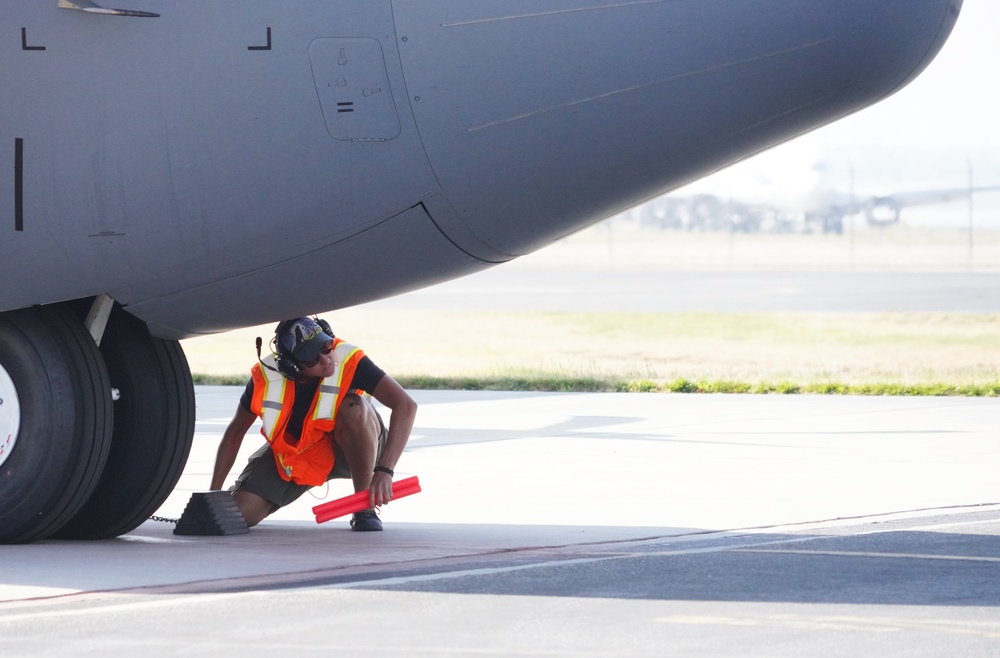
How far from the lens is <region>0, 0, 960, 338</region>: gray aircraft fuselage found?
845cm

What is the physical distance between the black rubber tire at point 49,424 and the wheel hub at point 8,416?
0.08ft

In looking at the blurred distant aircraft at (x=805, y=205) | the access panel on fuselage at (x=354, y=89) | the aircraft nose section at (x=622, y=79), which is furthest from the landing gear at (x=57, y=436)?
the blurred distant aircraft at (x=805, y=205)

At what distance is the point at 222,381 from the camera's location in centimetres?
2341

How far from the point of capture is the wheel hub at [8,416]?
30.4ft

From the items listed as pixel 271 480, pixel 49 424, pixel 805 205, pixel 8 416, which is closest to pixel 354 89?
pixel 49 424

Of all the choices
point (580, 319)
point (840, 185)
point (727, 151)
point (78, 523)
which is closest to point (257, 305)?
point (78, 523)

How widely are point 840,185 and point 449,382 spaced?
178 feet

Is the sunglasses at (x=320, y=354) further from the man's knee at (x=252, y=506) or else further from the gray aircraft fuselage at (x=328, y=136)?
the man's knee at (x=252, y=506)

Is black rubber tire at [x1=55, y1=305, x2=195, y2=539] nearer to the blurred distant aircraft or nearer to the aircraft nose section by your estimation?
the aircraft nose section

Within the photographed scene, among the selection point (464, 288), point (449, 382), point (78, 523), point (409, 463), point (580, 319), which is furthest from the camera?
point (464, 288)

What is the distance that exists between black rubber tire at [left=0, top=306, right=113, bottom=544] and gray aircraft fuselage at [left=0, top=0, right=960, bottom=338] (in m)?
0.26

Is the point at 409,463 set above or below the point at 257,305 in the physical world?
below

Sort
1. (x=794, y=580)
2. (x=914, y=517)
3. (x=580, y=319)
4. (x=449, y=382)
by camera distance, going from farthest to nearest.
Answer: (x=580, y=319), (x=449, y=382), (x=914, y=517), (x=794, y=580)

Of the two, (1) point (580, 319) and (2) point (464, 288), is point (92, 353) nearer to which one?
(1) point (580, 319)
